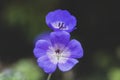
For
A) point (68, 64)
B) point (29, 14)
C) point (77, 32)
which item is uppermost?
point (68, 64)

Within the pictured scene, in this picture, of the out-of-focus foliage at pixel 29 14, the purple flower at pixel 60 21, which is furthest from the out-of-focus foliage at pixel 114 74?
the purple flower at pixel 60 21

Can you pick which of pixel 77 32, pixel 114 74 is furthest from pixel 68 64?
pixel 77 32

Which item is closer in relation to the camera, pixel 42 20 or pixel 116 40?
pixel 42 20

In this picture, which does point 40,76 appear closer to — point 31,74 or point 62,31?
point 31,74

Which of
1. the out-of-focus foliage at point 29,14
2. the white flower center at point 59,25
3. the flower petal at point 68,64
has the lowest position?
the out-of-focus foliage at point 29,14

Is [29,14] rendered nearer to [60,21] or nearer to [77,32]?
[77,32]

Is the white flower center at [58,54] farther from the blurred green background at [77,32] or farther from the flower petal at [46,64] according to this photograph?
the blurred green background at [77,32]

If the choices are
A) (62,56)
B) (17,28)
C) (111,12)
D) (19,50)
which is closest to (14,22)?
(17,28)
